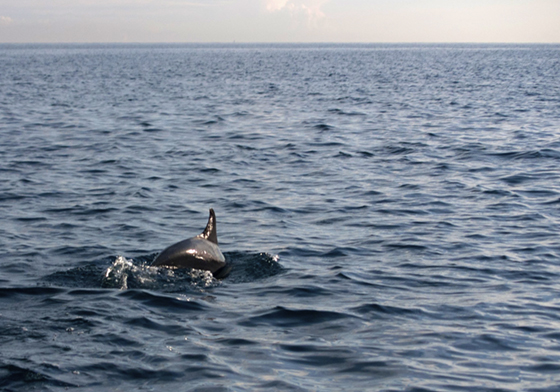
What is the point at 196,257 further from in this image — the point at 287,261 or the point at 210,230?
the point at 287,261

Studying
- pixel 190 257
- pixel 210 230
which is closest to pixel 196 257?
pixel 190 257

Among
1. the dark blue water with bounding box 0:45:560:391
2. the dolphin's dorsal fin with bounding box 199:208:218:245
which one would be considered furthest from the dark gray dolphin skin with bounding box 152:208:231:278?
the dark blue water with bounding box 0:45:560:391

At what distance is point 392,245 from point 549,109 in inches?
1009

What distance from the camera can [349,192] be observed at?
56.5ft

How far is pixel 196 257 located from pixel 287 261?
181 centimetres

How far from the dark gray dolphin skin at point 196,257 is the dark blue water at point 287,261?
24cm

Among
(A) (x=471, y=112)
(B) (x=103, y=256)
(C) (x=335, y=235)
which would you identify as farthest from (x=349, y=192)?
(A) (x=471, y=112)

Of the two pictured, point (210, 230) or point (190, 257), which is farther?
point (210, 230)

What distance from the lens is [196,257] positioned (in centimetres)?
1093

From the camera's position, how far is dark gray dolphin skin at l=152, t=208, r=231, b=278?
35.5 feet

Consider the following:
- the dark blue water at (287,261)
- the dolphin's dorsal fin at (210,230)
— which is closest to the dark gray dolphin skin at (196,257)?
the dolphin's dorsal fin at (210,230)

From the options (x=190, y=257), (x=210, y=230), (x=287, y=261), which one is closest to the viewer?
(x=190, y=257)

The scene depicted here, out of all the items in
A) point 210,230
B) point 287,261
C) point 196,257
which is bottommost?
point 287,261

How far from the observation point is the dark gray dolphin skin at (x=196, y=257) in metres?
10.8
